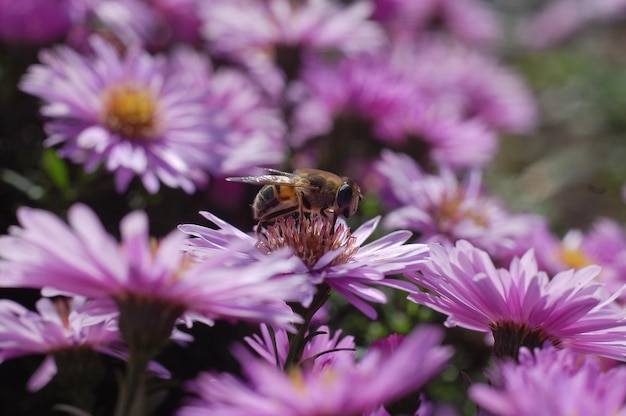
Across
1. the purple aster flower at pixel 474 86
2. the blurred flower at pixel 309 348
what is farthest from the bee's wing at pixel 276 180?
the purple aster flower at pixel 474 86

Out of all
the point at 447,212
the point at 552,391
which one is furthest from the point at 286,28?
the point at 552,391

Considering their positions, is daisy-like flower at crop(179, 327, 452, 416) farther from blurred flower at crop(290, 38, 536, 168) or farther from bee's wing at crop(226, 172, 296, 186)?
blurred flower at crop(290, 38, 536, 168)

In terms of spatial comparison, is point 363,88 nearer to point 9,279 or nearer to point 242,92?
point 242,92

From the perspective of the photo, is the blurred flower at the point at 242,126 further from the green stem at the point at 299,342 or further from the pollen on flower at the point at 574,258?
the green stem at the point at 299,342

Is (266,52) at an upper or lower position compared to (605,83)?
lower

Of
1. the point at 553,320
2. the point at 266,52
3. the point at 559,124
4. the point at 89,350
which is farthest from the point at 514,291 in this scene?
the point at 559,124

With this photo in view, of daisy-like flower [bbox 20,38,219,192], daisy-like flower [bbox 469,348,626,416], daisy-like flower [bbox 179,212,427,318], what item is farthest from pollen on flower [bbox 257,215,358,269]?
daisy-like flower [bbox 20,38,219,192]
